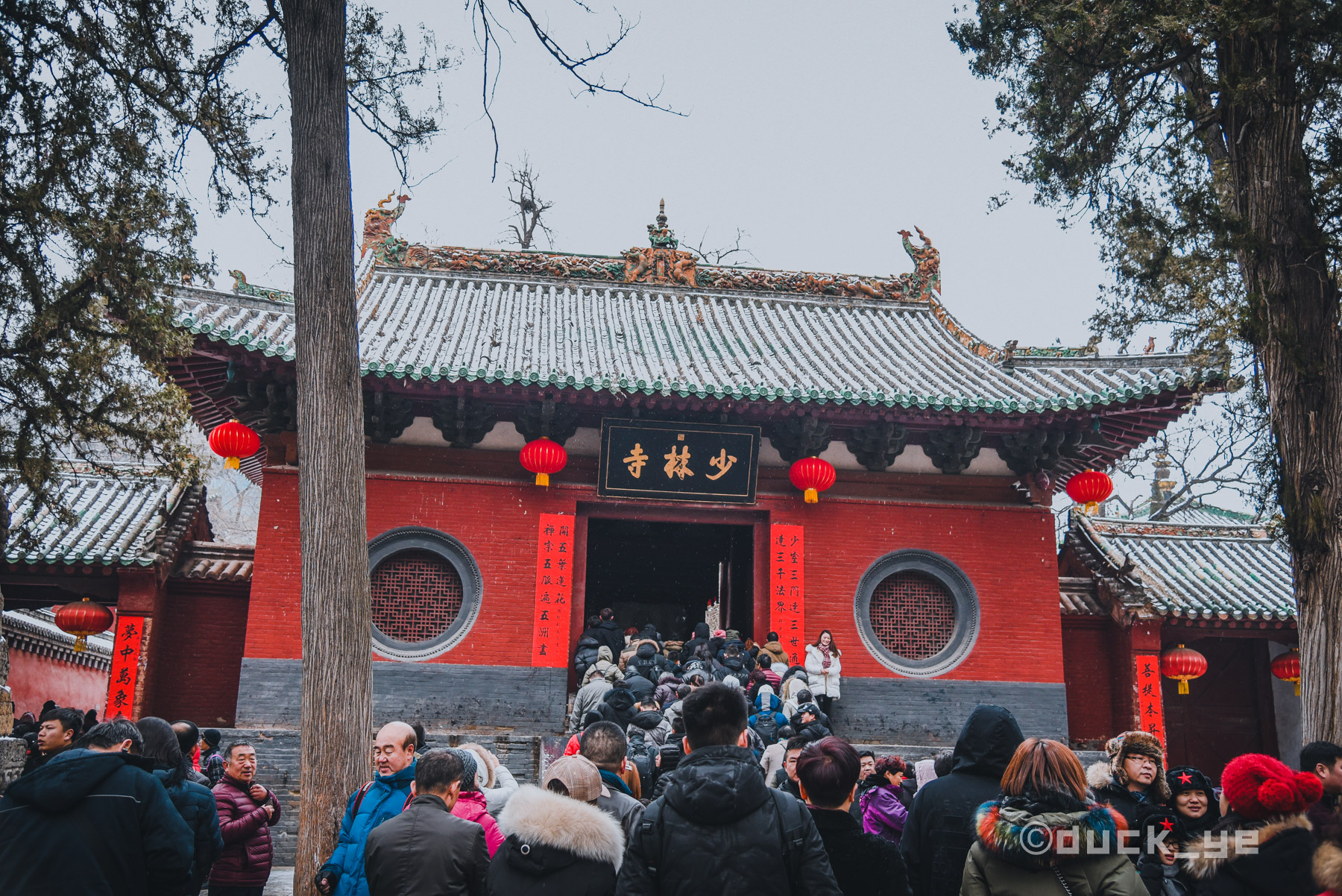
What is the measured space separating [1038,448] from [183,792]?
8306 mm

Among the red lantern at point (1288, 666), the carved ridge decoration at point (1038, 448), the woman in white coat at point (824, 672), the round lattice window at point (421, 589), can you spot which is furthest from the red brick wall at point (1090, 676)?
the round lattice window at point (421, 589)

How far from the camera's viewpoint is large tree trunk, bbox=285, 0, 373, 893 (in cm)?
427

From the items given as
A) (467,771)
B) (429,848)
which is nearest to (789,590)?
(467,771)

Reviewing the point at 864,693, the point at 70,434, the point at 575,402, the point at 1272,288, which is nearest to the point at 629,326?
the point at 575,402

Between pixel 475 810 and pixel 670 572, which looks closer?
pixel 475 810

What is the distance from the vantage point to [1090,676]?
10.9 metres

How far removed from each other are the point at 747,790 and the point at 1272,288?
5.14m

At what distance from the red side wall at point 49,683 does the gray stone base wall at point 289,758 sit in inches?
249

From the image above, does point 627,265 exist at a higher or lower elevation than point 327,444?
higher

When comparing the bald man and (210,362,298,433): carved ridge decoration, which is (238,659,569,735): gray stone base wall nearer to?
(210,362,298,433): carved ridge decoration

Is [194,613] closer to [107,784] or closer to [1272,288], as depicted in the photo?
[107,784]

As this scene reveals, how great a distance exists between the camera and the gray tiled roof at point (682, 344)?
902 centimetres

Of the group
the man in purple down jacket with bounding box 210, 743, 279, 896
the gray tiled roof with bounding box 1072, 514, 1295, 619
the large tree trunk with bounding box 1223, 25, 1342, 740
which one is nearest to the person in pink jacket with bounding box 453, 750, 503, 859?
the man in purple down jacket with bounding box 210, 743, 279, 896

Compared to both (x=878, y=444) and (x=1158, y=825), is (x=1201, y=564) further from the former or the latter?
(x=1158, y=825)
